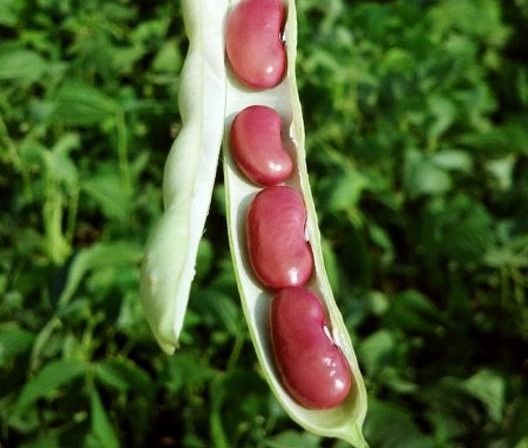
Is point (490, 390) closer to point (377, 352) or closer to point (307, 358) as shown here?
point (377, 352)

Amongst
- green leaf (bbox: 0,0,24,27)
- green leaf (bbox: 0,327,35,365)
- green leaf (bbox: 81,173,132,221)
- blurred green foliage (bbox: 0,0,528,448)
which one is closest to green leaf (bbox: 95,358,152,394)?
blurred green foliage (bbox: 0,0,528,448)

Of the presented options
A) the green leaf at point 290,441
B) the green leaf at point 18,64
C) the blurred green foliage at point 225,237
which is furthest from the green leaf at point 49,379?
the green leaf at point 18,64

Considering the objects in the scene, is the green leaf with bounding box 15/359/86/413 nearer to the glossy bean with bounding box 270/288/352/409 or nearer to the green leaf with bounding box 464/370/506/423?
the glossy bean with bounding box 270/288/352/409

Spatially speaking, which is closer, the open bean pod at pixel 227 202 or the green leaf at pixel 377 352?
the open bean pod at pixel 227 202

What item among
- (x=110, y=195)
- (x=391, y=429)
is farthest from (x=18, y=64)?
(x=391, y=429)

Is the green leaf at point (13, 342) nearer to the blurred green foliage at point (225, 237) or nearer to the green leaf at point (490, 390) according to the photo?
the blurred green foliage at point (225, 237)

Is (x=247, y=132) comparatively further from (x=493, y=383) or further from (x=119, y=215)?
(x=493, y=383)
